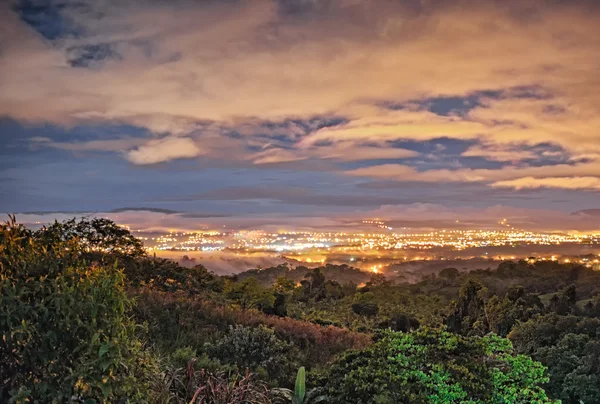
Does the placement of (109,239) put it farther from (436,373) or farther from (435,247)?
(435,247)

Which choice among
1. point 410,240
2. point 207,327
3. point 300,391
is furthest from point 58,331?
point 410,240

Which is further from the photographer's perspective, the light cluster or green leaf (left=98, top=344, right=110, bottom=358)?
the light cluster

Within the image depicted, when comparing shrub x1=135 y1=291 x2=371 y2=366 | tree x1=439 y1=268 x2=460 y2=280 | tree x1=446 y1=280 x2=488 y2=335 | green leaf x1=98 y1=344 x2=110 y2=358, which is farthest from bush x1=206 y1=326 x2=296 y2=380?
tree x1=439 y1=268 x2=460 y2=280

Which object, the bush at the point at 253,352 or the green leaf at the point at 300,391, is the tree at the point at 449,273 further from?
the green leaf at the point at 300,391

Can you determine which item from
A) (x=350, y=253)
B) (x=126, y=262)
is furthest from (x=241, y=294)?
(x=350, y=253)

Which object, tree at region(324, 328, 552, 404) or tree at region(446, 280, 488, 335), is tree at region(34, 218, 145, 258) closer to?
tree at region(324, 328, 552, 404)

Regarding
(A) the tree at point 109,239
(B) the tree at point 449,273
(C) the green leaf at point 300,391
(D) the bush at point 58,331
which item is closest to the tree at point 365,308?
(A) the tree at point 109,239
